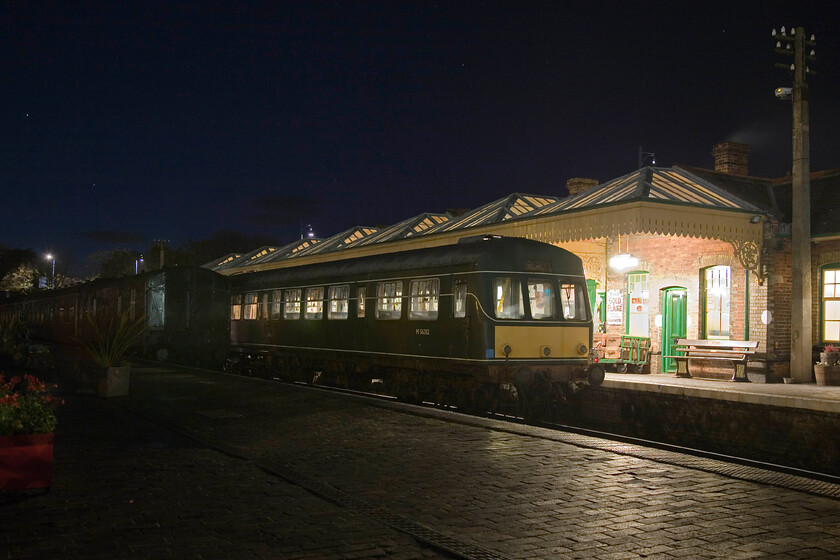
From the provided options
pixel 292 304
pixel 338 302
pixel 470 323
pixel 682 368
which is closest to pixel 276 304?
pixel 292 304

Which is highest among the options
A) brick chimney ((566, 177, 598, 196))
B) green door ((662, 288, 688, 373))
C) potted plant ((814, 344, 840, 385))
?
brick chimney ((566, 177, 598, 196))

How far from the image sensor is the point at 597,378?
1495 centimetres

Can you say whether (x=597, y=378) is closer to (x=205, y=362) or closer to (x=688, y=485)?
(x=688, y=485)

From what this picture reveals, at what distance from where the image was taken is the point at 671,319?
68.2 ft

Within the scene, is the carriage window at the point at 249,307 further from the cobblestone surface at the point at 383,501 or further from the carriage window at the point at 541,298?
the cobblestone surface at the point at 383,501

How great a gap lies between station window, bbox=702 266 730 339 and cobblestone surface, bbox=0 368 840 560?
34.6 feet

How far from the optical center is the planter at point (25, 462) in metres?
6.77

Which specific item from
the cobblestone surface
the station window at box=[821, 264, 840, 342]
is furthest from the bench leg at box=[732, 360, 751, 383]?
the cobblestone surface

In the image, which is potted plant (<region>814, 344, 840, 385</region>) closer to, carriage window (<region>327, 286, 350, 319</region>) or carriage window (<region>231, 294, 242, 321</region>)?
carriage window (<region>327, 286, 350, 319</region>)

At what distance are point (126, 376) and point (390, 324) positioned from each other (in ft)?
16.6

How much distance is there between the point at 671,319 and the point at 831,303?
3.69m

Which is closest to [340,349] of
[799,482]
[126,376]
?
[126,376]

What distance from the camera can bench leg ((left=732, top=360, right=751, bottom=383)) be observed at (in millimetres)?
18375

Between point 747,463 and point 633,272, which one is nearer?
point 747,463
